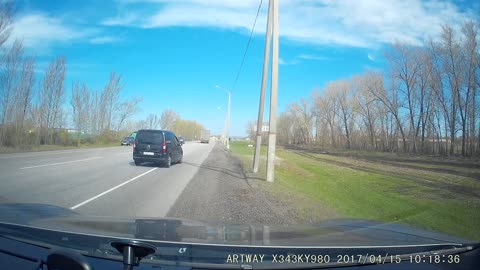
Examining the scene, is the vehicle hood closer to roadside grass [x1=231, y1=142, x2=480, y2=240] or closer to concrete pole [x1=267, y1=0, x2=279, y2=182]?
roadside grass [x1=231, y1=142, x2=480, y2=240]

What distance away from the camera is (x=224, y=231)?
359 centimetres

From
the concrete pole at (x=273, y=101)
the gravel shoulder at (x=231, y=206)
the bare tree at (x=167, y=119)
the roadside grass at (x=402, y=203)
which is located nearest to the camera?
the gravel shoulder at (x=231, y=206)

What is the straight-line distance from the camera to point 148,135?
19.4 m

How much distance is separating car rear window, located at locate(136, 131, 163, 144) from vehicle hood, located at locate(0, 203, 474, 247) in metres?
15.0

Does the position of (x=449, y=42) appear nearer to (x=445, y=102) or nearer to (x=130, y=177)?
(x=445, y=102)

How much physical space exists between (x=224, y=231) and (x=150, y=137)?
16368mm

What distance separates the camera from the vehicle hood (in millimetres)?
3062

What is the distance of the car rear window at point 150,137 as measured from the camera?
19.2 metres

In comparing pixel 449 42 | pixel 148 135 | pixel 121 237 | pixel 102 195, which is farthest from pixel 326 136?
pixel 121 237

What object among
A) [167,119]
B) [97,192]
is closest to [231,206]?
[97,192]

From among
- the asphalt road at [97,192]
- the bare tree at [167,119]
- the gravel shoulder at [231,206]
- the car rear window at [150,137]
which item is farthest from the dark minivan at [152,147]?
the bare tree at [167,119]

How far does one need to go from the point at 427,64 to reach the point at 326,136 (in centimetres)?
4803

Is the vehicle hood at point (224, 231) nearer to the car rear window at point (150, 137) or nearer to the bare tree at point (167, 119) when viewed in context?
the car rear window at point (150, 137)

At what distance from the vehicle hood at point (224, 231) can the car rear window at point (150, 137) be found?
15.0m
